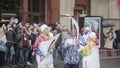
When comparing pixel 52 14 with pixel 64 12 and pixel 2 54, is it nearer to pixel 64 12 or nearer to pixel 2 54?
pixel 64 12

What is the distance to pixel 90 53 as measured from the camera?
12383mm

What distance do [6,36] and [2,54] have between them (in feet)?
2.55

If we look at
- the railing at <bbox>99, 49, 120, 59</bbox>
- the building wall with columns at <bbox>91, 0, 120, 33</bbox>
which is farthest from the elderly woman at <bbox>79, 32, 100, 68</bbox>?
the building wall with columns at <bbox>91, 0, 120, 33</bbox>

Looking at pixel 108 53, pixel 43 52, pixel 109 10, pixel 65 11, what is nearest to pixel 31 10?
pixel 65 11

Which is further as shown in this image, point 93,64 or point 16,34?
point 16,34

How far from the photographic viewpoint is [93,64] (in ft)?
40.3

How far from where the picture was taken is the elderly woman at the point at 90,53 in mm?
12242

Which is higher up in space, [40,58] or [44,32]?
[44,32]

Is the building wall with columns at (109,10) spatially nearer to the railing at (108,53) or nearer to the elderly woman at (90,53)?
the railing at (108,53)

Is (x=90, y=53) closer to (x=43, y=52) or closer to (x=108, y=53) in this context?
(x=43, y=52)

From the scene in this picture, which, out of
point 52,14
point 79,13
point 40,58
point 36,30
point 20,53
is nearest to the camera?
point 40,58

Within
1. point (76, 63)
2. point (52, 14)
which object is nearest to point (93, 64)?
point (76, 63)

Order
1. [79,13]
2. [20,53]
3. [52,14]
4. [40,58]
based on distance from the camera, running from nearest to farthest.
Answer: [40,58], [20,53], [52,14], [79,13]

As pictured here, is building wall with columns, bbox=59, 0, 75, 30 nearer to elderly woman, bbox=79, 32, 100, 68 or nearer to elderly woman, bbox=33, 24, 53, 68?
elderly woman, bbox=79, 32, 100, 68
